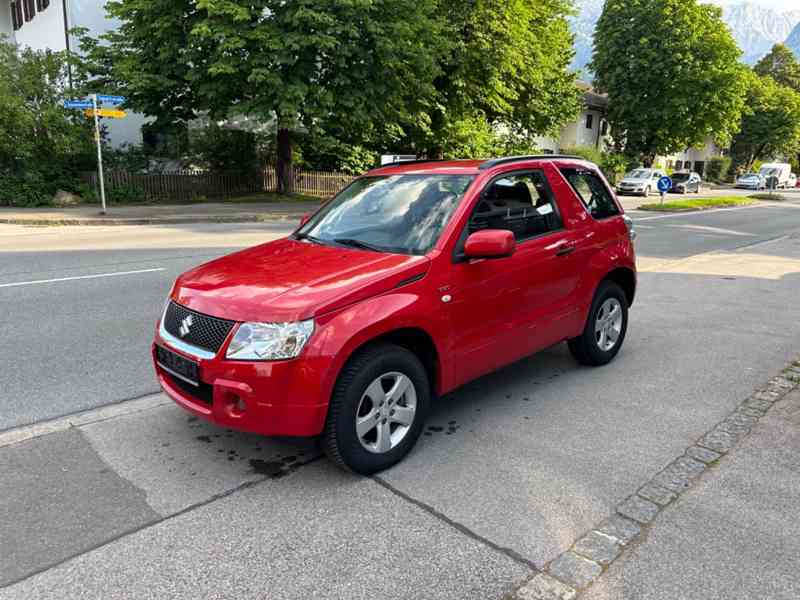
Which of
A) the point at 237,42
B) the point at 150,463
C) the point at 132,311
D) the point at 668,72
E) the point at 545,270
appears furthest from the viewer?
the point at 668,72

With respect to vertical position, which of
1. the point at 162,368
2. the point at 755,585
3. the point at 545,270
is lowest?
the point at 755,585

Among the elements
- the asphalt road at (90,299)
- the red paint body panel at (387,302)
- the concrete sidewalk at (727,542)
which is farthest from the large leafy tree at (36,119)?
the concrete sidewalk at (727,542)

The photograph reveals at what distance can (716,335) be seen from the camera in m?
6.78

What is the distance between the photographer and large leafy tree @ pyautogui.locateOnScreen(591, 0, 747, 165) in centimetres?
4250

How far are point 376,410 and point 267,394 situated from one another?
65 cm

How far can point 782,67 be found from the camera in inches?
3078

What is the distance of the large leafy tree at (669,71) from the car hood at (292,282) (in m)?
45.1

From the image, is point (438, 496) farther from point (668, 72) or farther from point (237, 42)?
point (668, 72)

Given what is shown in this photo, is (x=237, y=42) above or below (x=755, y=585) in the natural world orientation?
above

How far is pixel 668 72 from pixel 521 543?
47.1m

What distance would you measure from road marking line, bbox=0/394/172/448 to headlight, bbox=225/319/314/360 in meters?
1.61

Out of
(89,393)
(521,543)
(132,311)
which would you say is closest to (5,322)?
(132,311)

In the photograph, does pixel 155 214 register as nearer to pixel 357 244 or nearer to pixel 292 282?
pixel 357 244

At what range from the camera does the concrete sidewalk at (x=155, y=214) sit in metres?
16.9
